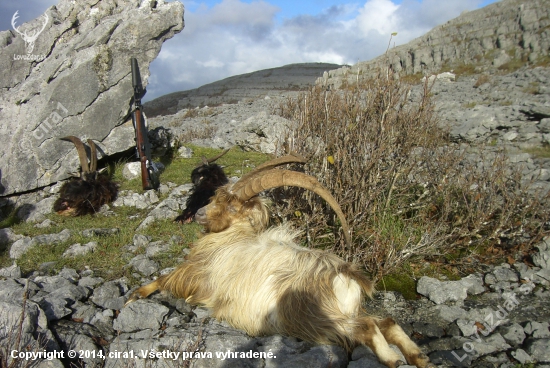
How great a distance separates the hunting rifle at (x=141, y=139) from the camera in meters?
7.72

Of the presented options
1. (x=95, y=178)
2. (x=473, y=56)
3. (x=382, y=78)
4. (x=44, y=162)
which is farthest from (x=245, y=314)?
(x=473, y=56)

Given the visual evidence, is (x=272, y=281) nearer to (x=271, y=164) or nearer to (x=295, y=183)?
(x=295, y=183)

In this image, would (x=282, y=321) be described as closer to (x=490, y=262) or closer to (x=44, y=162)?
(x=490, y=262)

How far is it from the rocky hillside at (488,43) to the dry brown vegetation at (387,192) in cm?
1938

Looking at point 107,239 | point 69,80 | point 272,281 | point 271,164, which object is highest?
point 69,80

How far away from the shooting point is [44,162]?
7.73 metres

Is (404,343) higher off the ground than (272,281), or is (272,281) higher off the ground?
(272,281)

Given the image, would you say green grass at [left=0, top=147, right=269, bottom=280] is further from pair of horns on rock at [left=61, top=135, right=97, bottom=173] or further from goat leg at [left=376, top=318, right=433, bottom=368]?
goat leg at [left=376, top=318, right=433, bottom=368]

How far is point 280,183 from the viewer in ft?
12.2

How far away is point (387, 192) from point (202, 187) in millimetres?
3242

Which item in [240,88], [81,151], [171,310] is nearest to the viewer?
[171,310]

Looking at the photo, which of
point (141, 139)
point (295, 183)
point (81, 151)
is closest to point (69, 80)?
point (81, 151)

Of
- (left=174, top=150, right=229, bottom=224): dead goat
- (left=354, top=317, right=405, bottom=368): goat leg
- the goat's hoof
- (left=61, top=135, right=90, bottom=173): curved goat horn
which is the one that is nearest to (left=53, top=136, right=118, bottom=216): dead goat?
(left=61, top=135, right=90, bottom=173): curved goat horn

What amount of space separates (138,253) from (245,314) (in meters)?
2.41
